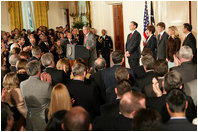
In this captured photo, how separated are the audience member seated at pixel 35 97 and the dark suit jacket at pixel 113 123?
1.24 meters

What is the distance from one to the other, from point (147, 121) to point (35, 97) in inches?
78.3

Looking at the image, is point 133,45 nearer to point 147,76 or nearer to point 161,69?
point 147,76

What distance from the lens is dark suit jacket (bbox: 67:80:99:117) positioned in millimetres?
3682

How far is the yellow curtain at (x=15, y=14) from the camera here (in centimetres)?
1722

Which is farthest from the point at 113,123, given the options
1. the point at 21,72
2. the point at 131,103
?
the point at 21,72

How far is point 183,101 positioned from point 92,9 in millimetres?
11236

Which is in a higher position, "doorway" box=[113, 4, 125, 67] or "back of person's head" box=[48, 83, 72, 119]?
"doorway" box=[113, 4, 125, 67]

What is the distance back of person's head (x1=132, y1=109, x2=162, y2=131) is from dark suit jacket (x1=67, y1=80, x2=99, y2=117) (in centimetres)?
161

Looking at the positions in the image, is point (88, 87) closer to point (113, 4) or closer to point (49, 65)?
point (49, 65)

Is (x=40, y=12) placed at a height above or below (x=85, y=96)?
above

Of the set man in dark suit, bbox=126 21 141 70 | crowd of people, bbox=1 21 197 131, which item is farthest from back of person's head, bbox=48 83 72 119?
man in dark suit, bbox=126 21 141 70

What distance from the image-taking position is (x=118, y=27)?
38.7ft

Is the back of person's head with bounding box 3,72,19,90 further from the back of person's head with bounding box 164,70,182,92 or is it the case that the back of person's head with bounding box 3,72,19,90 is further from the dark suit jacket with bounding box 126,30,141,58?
the dark suit jacket with bounding box 126,30,141,58

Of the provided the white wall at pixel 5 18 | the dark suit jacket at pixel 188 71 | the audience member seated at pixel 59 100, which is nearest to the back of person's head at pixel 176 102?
the audience member seated at pixel 59 100
